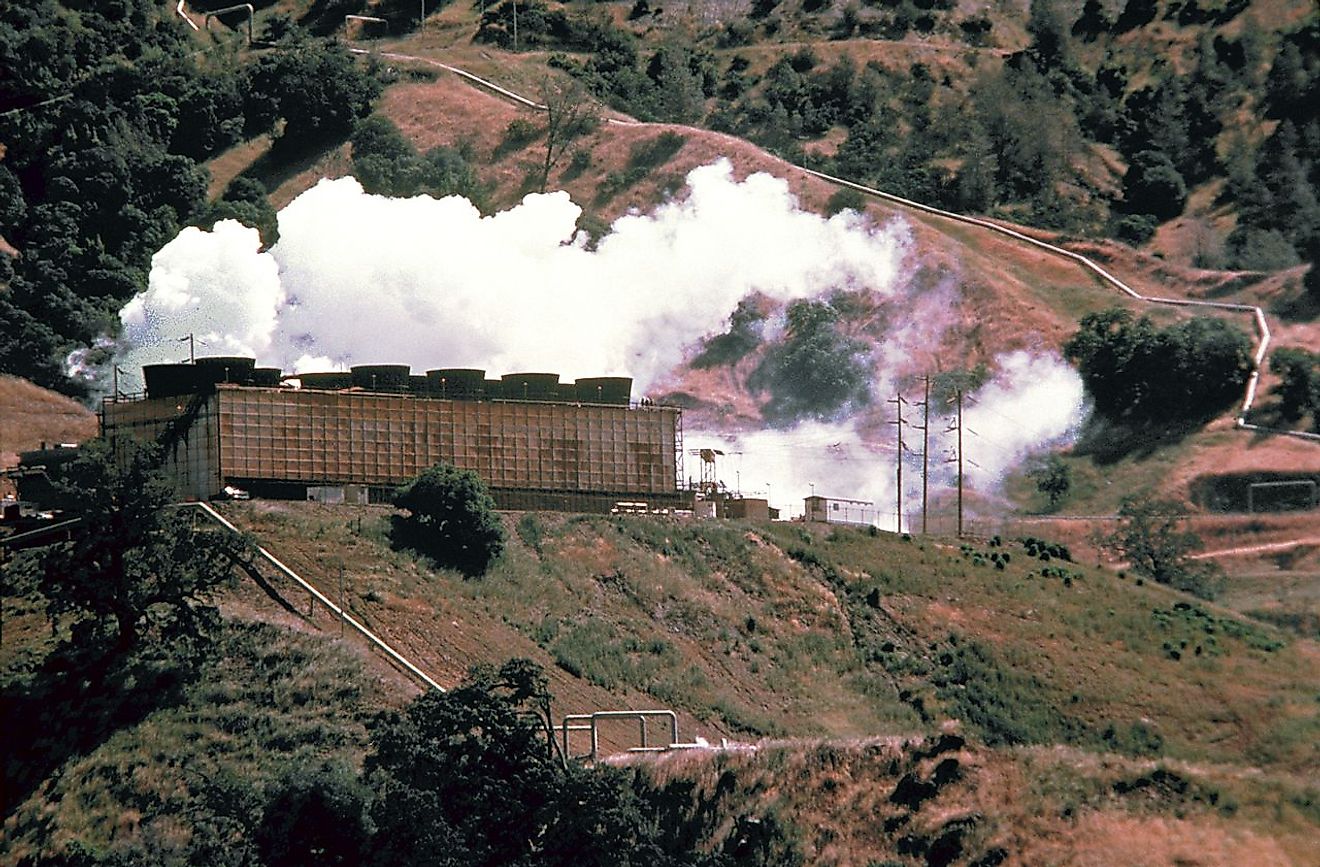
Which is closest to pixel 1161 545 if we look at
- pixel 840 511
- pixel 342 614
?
pixel 840 511

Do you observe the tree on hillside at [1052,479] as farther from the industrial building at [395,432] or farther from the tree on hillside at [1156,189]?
the tree on hillside at [1156,189]

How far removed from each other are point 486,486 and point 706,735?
19000 mm

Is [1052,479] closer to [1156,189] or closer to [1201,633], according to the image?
[1201,633]

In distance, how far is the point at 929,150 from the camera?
190 meters

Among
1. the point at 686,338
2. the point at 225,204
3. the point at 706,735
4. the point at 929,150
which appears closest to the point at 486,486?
the point at 706,735

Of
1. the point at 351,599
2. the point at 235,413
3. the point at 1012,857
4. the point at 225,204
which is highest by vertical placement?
the point at 225,204

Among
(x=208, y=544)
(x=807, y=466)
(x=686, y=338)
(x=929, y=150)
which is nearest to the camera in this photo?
(x=208, y=544)

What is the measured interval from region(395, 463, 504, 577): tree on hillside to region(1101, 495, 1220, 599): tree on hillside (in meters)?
36.7

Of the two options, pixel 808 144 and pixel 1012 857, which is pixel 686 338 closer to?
pixel 808 144

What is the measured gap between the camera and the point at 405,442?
370 ft

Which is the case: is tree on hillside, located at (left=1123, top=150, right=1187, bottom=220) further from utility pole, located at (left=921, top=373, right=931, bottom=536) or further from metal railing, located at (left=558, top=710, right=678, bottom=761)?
metal railing, located at (left=558, top=710, right=678, bottom=761)

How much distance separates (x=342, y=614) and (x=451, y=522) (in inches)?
445

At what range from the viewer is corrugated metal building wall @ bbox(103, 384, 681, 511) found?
108m

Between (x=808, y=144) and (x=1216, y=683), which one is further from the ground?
(x=808, y=144)
